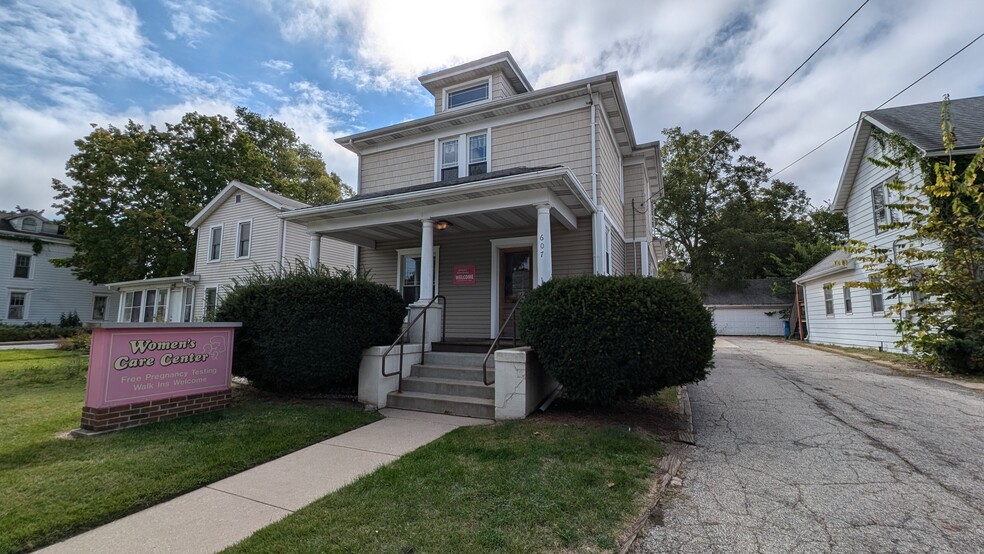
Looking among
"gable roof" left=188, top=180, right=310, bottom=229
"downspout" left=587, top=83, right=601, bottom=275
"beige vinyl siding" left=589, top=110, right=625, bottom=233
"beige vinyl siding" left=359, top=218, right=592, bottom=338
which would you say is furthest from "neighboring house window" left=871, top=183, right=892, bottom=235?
"gable roof" left=188, top=180, right=310, bottom=229

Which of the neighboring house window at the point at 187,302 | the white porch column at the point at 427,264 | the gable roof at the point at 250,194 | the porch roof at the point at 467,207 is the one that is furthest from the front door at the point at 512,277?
→ the neighboring house window at the point at 187,302

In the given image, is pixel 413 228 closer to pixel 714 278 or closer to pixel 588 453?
pixel 588 453

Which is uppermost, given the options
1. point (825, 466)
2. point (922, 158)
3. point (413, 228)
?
point (922, 158)

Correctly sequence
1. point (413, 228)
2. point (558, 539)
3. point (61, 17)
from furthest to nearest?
point (413, 228), point (61, 17), point (558, 539)

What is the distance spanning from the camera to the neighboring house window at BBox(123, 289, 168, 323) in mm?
19703

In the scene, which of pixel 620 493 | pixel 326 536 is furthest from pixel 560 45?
pixel 326 536

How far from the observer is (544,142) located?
9.08 meters

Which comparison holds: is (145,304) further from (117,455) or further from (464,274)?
(117,455)

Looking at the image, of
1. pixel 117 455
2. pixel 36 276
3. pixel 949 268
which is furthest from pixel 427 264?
pixel 36 276

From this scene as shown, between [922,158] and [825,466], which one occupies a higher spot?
[922,158]

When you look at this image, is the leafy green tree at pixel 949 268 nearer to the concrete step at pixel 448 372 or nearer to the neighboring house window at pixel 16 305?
the concrete step at pixel 448 372

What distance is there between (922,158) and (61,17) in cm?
1816

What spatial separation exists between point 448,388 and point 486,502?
3149 millimetres

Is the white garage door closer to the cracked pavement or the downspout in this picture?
the cracked pavement
